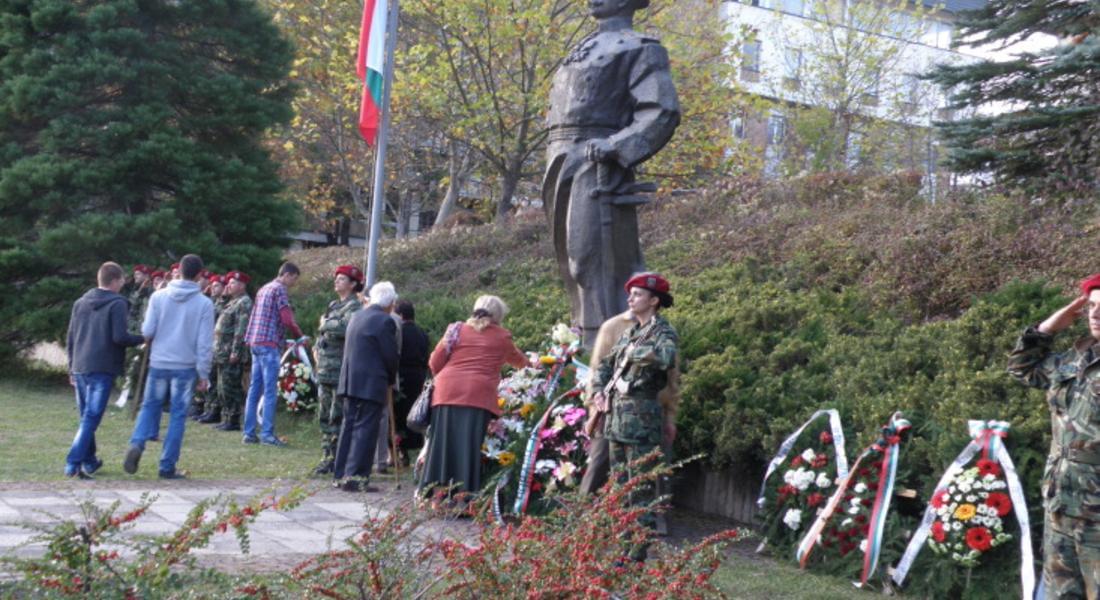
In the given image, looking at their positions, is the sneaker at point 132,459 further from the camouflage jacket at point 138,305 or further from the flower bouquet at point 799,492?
the camouflage jacket at point 138,305

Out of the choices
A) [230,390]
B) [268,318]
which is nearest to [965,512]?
[268,318]

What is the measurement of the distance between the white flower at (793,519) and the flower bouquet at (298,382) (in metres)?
7.91

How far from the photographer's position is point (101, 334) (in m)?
10.2

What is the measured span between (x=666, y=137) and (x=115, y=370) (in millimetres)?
4847

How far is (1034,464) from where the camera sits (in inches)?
281

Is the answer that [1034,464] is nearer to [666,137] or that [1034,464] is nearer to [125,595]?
[666,137]

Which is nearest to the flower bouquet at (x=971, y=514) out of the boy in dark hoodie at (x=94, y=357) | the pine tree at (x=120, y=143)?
the boy in dark hoodie at (x=94, y=357)

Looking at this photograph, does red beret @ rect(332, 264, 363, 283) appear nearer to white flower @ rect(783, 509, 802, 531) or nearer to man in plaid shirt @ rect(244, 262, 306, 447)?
man in plaid shirt @ rect(244, 262, 306, 447)

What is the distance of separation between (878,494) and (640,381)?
5.29 ft

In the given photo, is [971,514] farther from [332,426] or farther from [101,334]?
[101,334]

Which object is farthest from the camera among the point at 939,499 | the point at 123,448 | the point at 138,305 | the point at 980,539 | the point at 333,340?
the point at 138,305

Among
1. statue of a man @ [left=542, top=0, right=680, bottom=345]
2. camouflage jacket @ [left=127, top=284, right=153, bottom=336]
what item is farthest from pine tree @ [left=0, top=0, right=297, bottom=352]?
statue of a man @ [left=542, top=0, right=680, bottom=345]

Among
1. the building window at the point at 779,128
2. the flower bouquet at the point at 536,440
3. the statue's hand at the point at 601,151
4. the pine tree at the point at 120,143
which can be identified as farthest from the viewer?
the building window at the point at 779,128

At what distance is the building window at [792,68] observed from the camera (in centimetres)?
3816
